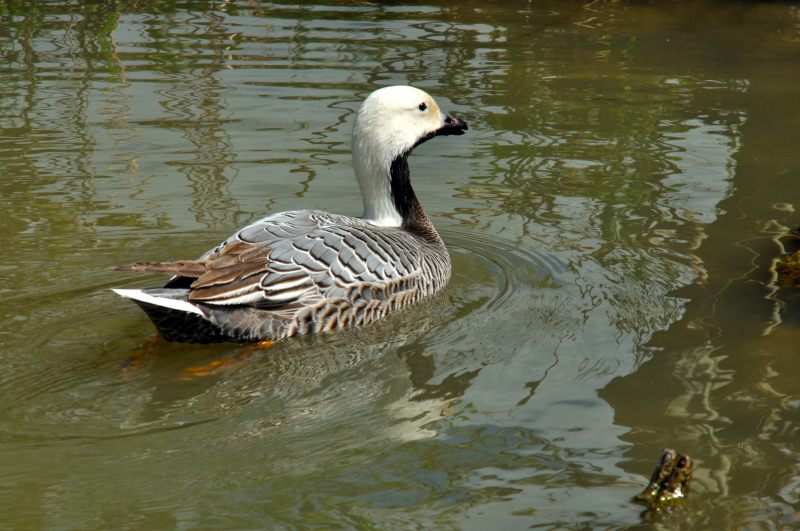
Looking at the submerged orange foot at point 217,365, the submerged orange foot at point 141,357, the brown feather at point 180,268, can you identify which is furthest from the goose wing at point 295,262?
the submerged orange foot at point 141,357

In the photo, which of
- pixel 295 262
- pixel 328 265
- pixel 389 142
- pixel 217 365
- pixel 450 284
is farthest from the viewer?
pixel 450 284

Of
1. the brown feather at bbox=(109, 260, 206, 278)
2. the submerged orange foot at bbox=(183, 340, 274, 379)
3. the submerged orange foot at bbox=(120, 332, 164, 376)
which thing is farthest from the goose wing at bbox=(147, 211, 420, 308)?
the submerged orange foot at bbox=(120, 332, 164, 376)

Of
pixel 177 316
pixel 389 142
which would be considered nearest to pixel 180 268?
pixel 177 316

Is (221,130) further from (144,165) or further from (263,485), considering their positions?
(263,485)

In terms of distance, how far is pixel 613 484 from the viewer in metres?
4.94

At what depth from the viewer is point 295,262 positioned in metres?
6.69

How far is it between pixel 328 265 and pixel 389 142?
117 centimetres

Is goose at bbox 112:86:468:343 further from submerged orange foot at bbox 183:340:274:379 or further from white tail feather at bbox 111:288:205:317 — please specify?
submerged orange foot at bbox 183:340:274:379

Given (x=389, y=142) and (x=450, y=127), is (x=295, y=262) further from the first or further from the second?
(x=450, y=127)

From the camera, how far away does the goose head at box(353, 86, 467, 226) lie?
7.50 metres

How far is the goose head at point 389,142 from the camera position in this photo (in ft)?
24.6

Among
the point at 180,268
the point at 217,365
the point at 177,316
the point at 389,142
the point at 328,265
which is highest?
the point at 389,142

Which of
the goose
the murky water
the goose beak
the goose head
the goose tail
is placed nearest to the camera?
the murky water

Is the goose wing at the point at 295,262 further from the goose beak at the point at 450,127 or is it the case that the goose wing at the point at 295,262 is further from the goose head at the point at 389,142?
the goose beak at the point at 450,127
